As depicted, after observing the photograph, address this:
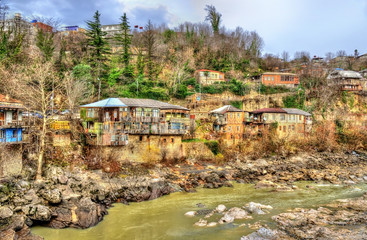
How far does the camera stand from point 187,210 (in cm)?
2020

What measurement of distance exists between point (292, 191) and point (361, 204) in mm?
5483

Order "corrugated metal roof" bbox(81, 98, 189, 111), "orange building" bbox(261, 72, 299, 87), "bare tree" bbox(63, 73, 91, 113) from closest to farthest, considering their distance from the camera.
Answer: "corrugated metal roof" bbox(81, 98, 189, 111) < "bare tree" bbox(63, 73, 91, 113) < "orange building" bbox(261, 72, 299, 87)

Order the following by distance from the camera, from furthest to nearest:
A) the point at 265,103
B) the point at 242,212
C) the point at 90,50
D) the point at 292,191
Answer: the point at 265,103, the point at 90,50, the point at 292,191, the point at 242,212

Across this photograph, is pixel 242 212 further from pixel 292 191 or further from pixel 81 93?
pixel 81 93

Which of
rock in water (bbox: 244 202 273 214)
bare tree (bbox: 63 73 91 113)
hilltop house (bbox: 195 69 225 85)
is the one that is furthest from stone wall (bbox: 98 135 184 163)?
hilltop house (bbox: 195 69 225 85)

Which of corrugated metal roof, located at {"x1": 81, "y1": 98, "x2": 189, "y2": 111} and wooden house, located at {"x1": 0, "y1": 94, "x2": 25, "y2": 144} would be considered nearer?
wooden house, located at {"x1": 0, "y1": 94, "x2": 25, "y2": 144}

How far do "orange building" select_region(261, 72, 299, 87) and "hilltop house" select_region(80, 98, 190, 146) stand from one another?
25.5 metres

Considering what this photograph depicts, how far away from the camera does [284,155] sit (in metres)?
36.6

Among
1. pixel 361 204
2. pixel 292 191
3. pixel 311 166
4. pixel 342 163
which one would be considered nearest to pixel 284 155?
pixel 311 166

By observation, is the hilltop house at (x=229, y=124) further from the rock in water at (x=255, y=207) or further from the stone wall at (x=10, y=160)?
the stone wall at (x=10, y=160)

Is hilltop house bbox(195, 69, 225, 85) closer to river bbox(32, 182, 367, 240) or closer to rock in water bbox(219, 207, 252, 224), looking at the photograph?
river bbox(32, 182, 367, 240)

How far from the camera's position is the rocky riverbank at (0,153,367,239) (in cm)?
1720

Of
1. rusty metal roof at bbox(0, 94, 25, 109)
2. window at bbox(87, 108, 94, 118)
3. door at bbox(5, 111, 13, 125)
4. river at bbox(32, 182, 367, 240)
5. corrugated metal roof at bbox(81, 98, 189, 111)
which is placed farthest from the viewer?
window at bbox(87, 108, 94, 118)

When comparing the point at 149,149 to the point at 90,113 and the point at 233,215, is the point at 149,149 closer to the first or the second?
the point at 90,113
